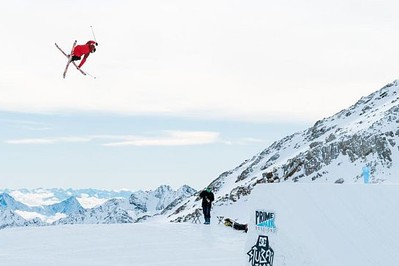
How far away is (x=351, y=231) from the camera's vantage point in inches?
256

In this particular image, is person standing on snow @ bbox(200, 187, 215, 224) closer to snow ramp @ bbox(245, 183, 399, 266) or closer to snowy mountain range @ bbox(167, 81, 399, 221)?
snow ramp @ bbox(245, 183, 399, 266)

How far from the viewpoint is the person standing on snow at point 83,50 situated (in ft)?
53.3

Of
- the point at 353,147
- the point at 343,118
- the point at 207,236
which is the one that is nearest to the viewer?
the point at 207,236

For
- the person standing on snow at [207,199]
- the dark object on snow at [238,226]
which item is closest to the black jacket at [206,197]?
the person standing on snow at [207,199]

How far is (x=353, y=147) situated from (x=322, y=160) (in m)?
6.76

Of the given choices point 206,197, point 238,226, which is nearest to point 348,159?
point 206,197

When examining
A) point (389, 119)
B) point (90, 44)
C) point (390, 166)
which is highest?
point (389, 119)

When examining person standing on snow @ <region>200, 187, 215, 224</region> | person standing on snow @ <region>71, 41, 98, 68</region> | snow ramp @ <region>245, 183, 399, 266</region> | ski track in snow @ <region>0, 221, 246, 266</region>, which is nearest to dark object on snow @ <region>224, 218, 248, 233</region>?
ski track in snow @ <region>0, 221, 246, 266</region>

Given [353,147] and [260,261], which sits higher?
[353,147]

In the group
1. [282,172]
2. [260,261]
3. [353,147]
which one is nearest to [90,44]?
[260,261]

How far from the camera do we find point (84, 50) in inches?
653

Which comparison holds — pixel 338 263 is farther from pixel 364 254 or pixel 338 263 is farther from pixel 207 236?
pixel 207 236

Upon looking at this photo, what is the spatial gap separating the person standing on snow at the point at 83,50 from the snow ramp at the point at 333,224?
1026cm

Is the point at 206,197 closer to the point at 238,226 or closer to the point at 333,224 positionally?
the point at 238,226
